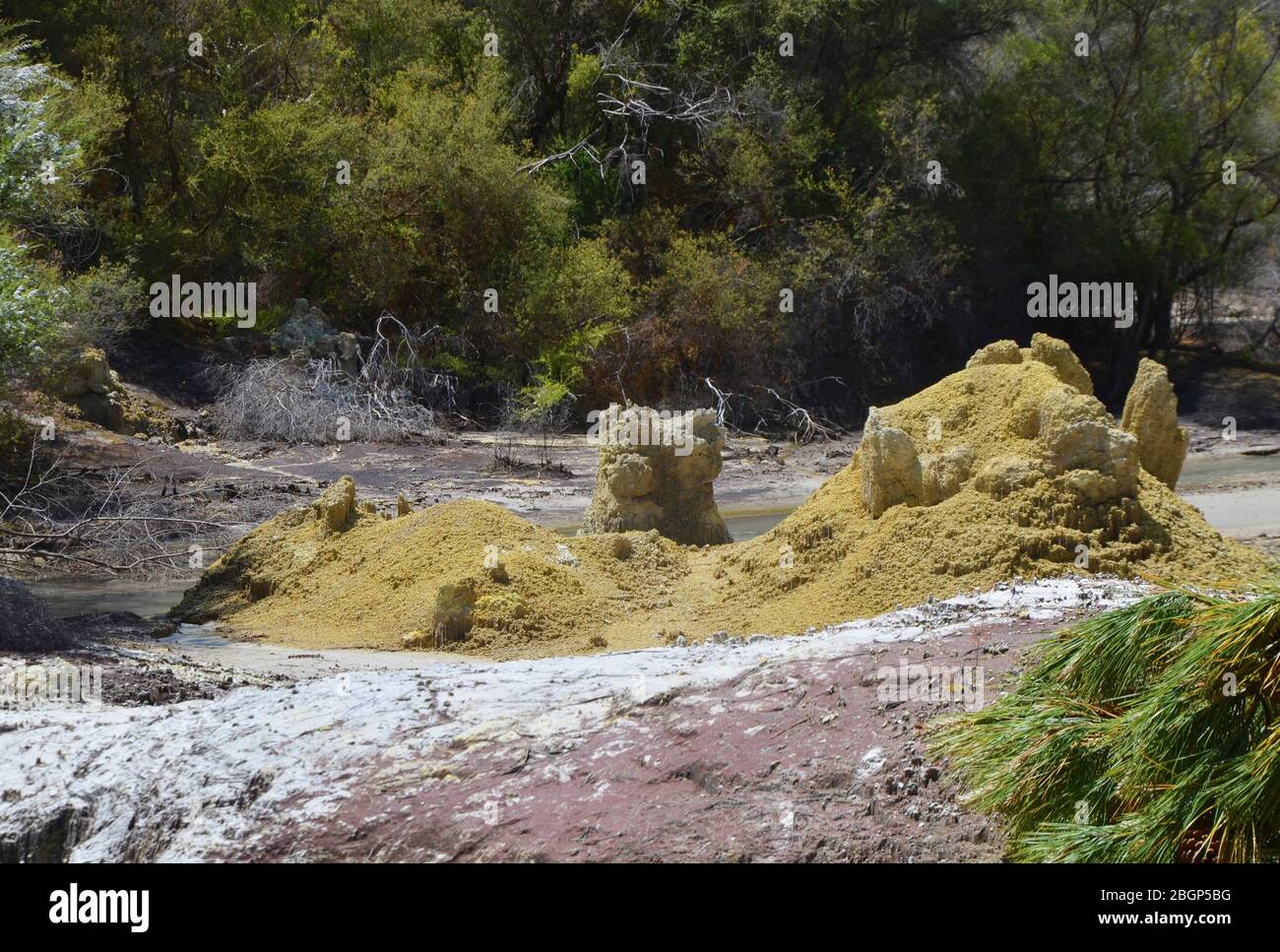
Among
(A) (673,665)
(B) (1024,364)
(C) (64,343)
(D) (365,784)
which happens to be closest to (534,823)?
(D) (365,784)

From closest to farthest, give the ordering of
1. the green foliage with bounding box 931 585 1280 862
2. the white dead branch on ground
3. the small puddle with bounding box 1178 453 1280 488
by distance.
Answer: the green foliage with bounding box 931 585 1280 862 < the white dead branch on ground < the small puddle with bounding box 1178 453 1280 488

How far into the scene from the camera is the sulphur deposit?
27.1ft

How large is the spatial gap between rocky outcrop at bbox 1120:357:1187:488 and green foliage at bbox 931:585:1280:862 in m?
5.34

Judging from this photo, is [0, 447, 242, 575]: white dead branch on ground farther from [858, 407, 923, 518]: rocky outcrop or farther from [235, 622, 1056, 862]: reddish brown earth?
[235, 622, 1056, 862]: reddish brown earth

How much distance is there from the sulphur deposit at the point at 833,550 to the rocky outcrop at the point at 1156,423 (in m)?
0.01

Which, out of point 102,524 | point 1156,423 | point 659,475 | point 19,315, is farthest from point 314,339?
point 1156,423

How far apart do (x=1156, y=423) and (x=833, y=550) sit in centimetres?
243

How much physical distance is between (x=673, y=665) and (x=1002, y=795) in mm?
2429

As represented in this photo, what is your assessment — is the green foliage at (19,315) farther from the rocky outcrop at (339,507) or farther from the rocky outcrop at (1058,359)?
the rocky outcrop at (1058,359)

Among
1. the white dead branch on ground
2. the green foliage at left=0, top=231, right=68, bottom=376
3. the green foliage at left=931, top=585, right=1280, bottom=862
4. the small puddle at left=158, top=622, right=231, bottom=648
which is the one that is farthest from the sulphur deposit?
the green foliage at left=931, top=585, right=1280, bottom=862

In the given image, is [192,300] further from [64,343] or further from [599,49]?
[599,49]

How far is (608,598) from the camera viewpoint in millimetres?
9969

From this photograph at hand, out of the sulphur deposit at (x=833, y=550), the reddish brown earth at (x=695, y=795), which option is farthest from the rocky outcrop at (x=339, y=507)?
the reddish brown earth at (x=695, y=795)

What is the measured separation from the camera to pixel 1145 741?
418 centimetres
